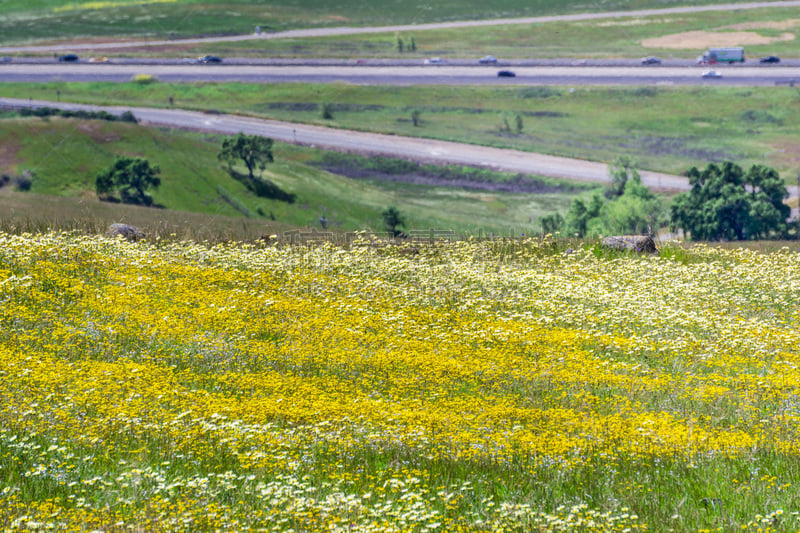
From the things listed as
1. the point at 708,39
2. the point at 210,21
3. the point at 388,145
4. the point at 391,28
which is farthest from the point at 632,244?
the point at 210,21

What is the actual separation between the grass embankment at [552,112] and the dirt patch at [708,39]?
3675cm

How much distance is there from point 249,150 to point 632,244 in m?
56.2

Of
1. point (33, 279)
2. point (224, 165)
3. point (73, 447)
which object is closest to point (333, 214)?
point (224, 165)

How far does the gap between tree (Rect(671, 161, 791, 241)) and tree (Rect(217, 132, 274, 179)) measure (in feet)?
128

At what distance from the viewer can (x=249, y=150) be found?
78.7 meters

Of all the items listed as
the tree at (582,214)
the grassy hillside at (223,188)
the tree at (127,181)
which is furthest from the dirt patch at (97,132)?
the tree at (582,214)

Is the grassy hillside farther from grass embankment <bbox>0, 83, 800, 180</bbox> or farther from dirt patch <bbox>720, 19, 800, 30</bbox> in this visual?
dirt patch <bbox>720, 19, 800, 30</bbox>

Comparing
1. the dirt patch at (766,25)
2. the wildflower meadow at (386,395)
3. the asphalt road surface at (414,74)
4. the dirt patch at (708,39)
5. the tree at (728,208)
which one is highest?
the dirt patch at (766,25)

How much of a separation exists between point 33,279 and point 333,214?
179ft

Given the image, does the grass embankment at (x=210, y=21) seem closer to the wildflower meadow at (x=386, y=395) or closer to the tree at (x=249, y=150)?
the tree at (x=249, y=150)

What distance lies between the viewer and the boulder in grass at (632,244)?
91.6 ft

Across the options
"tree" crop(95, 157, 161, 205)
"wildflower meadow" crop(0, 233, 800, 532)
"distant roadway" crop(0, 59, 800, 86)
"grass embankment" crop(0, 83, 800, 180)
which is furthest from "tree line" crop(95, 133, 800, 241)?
"distant roadway" crop(0, 59, 800, 86)

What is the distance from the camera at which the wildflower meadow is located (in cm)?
969

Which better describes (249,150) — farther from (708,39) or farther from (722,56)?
(708,39)
